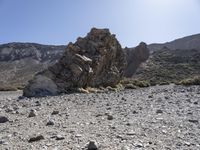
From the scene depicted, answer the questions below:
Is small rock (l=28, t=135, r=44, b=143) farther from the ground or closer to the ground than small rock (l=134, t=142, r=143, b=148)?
farther from the ground

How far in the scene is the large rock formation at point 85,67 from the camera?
3003 centimetres

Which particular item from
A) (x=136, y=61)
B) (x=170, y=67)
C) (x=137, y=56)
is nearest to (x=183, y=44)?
(x=137, y=56)

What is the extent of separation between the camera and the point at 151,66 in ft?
306

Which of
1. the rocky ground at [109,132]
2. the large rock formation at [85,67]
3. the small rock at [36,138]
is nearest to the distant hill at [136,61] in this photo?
the large rock formation at [85,67]

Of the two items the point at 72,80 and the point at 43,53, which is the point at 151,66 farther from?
the point at 43,53

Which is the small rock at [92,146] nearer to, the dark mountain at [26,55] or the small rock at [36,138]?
the small rock at [36,138]

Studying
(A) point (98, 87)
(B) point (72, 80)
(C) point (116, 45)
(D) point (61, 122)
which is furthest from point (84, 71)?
(D) point (61, 122)

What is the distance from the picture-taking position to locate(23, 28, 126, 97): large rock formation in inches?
1182

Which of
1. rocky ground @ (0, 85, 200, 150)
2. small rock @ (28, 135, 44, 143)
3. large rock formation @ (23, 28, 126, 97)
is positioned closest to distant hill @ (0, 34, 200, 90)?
large rock formation @ (23, 28, 126, 97)

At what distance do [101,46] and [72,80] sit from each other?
26.1 feet

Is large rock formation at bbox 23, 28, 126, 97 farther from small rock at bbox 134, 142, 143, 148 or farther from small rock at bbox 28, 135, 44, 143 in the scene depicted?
small rock at bbox 134, 142, 143, 148

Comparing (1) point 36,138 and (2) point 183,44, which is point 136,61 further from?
(1) point 36,138

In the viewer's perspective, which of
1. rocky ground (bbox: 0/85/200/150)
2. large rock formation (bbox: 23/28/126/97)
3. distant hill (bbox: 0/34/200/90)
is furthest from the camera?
distant hill (bbox: 0/34/200/90)

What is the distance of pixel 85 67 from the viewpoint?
111 ft
